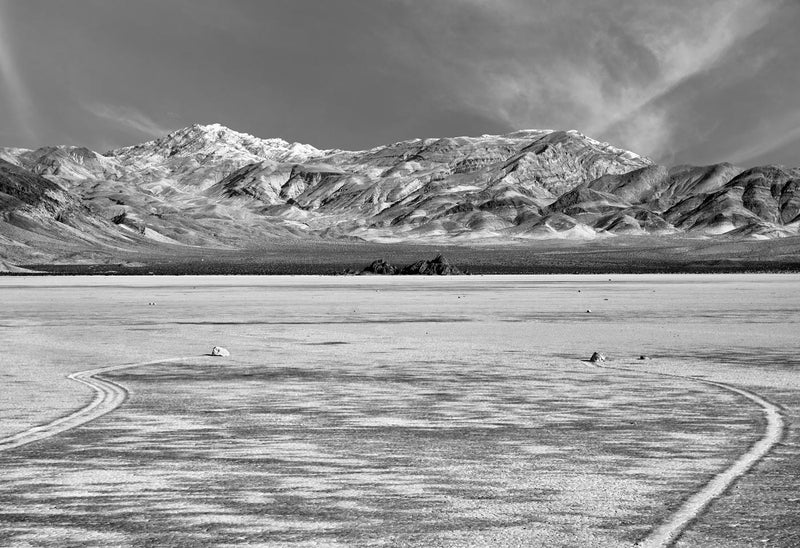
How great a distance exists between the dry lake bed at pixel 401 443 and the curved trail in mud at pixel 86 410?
0.21ft

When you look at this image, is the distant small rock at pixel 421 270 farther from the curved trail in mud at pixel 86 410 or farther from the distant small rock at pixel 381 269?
the curved trail in mud at pixel 86 410

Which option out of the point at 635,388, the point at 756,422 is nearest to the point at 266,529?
the point at 756,422

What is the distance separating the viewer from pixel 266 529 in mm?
7855

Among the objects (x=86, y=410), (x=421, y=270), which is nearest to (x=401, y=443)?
(x=86, y=410)

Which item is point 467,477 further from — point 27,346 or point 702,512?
point 27,346

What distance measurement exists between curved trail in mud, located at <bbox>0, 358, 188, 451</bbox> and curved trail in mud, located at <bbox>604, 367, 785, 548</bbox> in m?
7.11

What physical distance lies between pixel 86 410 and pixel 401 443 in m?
4.96

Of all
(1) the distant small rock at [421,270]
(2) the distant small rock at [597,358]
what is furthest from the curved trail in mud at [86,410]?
(1) the distant small rock at [421,270]

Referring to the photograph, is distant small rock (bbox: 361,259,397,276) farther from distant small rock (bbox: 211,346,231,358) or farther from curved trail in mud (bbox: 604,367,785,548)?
curved trail in mud (bbox: 604,367,785,548)

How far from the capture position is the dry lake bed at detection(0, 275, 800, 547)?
7.96m

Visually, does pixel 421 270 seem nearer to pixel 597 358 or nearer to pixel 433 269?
pixel 433 269

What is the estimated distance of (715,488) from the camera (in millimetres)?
9141

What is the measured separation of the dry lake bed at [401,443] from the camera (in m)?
7.96

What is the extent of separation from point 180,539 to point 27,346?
18.8m
